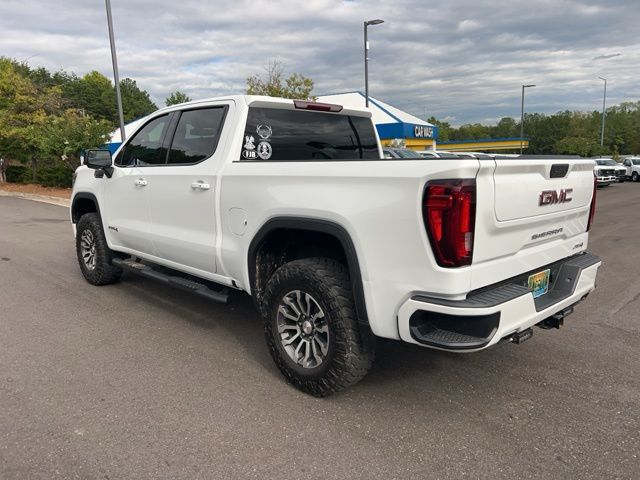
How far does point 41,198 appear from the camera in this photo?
19.1 metres

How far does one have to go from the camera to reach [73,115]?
21.9 metres

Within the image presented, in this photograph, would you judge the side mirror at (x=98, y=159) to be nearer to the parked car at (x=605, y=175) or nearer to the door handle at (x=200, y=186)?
the door handle at (x=200, y=186)

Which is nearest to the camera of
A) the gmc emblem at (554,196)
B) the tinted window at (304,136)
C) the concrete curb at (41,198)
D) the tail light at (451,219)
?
the tail light at (451,219)

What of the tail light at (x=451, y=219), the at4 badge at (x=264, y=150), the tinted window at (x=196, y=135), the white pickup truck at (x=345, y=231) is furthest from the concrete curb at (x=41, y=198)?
the tail light at (x=451, y=219)

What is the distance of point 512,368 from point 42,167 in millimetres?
24948

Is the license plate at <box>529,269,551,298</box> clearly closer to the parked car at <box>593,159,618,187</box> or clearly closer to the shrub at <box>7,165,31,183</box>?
the parked car at <box>593,159,618,187</box>

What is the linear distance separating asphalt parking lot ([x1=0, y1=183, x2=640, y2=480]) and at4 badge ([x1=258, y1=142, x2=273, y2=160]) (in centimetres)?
154

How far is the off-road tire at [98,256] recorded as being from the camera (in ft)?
18.7

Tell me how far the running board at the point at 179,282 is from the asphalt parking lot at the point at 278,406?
436 millimetres

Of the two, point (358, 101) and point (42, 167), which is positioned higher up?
point (358, 101)

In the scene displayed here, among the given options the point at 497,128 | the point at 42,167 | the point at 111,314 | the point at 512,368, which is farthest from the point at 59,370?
the point at 497,128

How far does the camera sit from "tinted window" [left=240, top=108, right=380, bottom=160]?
4082mm

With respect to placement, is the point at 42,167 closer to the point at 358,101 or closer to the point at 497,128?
the point at 358,101

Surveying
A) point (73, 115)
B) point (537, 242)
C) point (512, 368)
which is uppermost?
point (73, 115)
